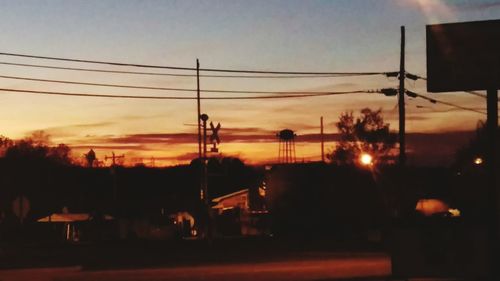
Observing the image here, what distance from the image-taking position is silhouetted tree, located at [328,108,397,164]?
93.4 meters

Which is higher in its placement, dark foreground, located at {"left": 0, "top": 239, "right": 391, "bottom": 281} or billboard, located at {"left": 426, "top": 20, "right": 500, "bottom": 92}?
billboard, located at {"left": 426, "top": 20, "right": 500, "bottom": 92}

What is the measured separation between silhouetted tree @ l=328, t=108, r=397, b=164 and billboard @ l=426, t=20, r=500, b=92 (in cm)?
6096

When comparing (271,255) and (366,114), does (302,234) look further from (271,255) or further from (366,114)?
(366,114)

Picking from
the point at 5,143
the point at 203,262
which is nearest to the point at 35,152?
the point at 5,143

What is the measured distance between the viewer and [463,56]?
3072 centimetres

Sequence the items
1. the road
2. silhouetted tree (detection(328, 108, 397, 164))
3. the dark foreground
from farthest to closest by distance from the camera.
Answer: silhouetted tree (detection(328, 108, 397, 164)), the dark foreground, the road

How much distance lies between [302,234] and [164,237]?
13378 millimetres

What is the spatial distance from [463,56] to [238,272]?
12.1 metres

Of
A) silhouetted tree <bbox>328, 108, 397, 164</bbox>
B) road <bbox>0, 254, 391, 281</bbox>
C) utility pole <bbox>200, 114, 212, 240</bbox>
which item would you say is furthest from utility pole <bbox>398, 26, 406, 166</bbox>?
silhouetted tree <bbox>328, 108, 397, 164</bbox>

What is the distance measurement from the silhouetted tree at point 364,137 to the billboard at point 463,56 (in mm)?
60961

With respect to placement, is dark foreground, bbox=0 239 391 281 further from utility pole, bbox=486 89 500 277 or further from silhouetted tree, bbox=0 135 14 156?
silhouetted tree, bbox=0 135 14 156

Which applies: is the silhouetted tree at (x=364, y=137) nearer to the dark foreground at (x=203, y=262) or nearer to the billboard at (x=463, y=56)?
the dark foreground at (x=203, y=262)

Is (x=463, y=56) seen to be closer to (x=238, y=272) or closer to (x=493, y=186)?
(x=493, y=186)

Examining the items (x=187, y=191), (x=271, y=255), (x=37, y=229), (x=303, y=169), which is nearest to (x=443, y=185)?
(x=303, y=169)
